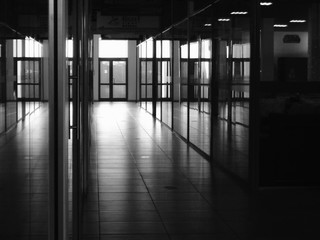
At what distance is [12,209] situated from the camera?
2.36m

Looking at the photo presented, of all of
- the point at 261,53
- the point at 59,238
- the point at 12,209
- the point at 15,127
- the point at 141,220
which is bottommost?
the point at 141,220

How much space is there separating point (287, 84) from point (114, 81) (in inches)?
1089

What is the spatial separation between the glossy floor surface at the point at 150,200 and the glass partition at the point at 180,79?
2.90 metres

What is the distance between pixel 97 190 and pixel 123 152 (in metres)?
→ 4.11

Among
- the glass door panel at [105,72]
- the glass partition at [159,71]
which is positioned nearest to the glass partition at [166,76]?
the glass partition at [159,71]

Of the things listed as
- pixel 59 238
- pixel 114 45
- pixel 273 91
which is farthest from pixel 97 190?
pixel 114 45

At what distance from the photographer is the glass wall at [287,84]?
26.8 feet

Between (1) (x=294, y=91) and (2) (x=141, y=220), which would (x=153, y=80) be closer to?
(1) (x=294, y=91)

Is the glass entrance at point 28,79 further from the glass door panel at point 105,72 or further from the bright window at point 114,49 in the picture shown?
the bright window at point 114,49

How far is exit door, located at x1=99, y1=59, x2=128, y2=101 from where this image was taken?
116 feet

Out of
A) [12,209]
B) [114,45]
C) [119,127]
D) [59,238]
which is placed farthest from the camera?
[114,45]

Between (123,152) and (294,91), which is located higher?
(294,91)

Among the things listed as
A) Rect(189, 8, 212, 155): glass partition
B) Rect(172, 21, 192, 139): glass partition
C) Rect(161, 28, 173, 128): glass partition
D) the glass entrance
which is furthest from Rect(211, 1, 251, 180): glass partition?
Rect(161, 28, 173, 128): glass partition

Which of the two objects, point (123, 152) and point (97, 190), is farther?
point (123, 152)
